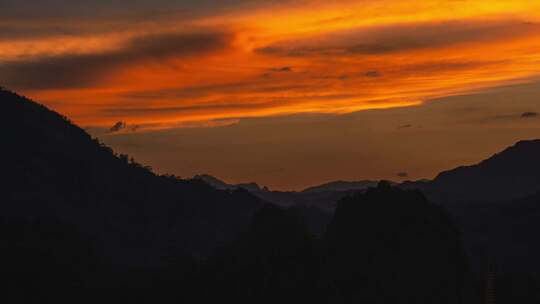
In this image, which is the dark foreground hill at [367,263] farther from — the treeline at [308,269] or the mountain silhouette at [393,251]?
the treeline at [308,269]

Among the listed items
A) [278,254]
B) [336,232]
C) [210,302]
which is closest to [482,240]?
[336,232]

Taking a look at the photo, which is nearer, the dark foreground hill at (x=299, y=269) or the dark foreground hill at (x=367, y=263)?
the dark foreground hill at (x=367, y=263)

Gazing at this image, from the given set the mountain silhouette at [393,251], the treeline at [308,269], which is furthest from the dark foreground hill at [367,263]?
the treeline at [308,269]

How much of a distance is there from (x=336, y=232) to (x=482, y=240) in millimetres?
91842

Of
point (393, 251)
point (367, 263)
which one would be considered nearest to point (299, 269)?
point (367, 263)

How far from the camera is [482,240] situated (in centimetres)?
19925

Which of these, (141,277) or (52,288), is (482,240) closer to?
(141,277)

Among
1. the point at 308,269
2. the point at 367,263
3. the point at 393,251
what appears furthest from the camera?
the point at 393,251

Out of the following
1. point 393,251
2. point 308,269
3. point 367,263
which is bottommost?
point 308,269

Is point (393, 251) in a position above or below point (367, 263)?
above

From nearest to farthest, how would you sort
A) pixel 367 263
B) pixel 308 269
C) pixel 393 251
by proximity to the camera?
1. pixel 308 269
2. pixel 367 263
3. pixel 393 251

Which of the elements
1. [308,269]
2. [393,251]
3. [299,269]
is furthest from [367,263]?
[393,251]

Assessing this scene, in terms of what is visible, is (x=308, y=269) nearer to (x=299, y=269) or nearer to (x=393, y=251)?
(x=299, y=269)

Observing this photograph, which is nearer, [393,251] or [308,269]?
[308,269]
